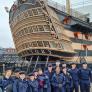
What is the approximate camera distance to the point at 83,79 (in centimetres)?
1123

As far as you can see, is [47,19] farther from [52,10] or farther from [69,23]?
[69,23]

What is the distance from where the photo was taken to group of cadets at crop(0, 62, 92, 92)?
7.99m

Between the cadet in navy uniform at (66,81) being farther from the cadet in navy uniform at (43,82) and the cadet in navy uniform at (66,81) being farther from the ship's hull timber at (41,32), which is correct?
the ship's hull timber at (41,32)

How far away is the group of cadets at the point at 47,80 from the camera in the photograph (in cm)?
799

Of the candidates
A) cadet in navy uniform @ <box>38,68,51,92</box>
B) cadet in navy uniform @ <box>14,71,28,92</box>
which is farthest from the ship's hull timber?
cadet in navy uniform @ <box>14,71,28,92</box>

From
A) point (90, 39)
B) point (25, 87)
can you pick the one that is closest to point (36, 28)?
point (90, 39)

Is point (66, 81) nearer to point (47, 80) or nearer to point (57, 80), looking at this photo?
point (57, 80)

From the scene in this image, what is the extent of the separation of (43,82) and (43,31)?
1353cm

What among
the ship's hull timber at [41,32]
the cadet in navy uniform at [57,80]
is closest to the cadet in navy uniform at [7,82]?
the cadet in navy uniform at [57,80]

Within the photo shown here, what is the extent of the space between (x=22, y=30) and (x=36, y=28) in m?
1.85

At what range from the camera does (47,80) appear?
32.3 ft

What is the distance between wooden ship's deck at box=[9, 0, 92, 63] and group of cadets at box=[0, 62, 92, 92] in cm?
1133

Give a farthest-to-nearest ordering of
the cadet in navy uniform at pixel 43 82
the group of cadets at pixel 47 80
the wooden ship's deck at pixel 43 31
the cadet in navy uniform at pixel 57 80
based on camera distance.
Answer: the wooden ship's deck at pixel 43 31
the cadet in navy uniform at pixel 57 80
the cadet in navy uniform at pixel 43 82
the group of cadets at pixel 47 80

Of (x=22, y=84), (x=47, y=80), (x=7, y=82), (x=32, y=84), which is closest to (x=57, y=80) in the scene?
(x=47, y=80)
